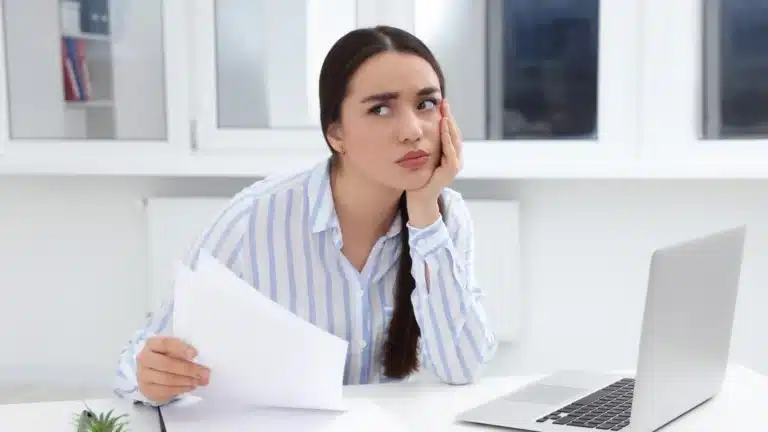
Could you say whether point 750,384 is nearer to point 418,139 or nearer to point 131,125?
point 418,139

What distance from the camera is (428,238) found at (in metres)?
1.49

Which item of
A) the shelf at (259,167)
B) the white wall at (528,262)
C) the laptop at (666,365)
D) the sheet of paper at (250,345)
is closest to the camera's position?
the laptop at (666,365)

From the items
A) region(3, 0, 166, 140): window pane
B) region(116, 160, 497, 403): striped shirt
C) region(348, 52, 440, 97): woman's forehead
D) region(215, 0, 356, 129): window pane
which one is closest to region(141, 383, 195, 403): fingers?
region(116, 160, 497, 403): striped shirt

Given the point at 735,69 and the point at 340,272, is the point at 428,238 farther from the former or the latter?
the point at 735,69

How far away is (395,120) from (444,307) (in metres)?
0.31

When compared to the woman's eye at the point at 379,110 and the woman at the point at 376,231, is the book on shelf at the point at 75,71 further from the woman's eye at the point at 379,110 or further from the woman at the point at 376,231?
the woman's eye at the point at 379,110

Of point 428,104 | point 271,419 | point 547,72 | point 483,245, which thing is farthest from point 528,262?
point 271,419

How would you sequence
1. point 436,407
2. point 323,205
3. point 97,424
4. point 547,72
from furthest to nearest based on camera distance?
1. point 547,72
2. point 323,205
3. point 436,407
4. point 97,424

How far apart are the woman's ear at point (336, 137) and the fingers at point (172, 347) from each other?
1.64ft

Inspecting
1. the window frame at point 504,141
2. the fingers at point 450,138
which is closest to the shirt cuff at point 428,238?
the fingers at point 450,138

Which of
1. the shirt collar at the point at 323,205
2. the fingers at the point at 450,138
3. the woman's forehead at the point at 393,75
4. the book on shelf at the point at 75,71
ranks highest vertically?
the book on shelf at the point at 75,71

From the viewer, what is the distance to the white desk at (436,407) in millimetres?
1191

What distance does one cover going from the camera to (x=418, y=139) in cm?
145

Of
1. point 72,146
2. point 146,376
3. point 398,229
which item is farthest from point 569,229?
point 146,376
